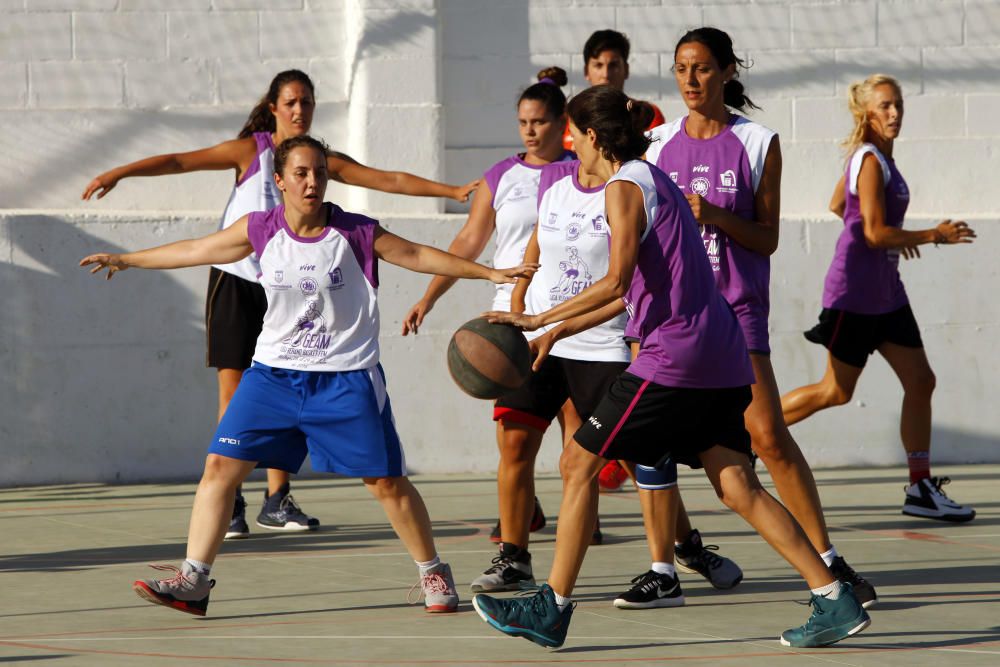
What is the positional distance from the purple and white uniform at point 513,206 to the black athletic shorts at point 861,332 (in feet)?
6.86

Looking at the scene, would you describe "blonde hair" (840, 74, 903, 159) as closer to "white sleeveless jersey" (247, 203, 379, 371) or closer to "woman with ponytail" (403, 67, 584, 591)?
"woman with ponytail" (403, 67, 584, 591)

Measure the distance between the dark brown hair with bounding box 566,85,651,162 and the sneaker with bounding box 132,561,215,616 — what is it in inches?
82.5

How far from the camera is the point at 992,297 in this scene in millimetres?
10609

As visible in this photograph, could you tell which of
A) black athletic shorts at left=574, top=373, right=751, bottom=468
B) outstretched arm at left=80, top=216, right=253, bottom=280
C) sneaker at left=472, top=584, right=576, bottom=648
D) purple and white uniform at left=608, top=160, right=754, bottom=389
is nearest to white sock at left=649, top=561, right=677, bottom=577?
black athletic shorts at left=574, top=373, right=751, bottom=468

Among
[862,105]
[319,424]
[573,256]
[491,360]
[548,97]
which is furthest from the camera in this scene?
[862,105]

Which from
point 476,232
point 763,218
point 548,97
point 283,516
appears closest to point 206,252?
point 476,232

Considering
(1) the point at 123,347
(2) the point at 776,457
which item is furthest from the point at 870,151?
(1) the point at 123,347

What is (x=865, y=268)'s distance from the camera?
8.42 m

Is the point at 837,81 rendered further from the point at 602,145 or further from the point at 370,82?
the point at 602,145

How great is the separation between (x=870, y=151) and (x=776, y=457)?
2647 millimetres

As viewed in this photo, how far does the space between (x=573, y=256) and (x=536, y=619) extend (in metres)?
1.72

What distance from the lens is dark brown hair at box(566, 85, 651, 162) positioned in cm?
549

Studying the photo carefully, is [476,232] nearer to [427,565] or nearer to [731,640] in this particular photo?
[427,565]

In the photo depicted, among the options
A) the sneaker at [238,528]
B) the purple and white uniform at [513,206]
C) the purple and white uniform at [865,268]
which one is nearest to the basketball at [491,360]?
the purple and white uniform at [513,206]
